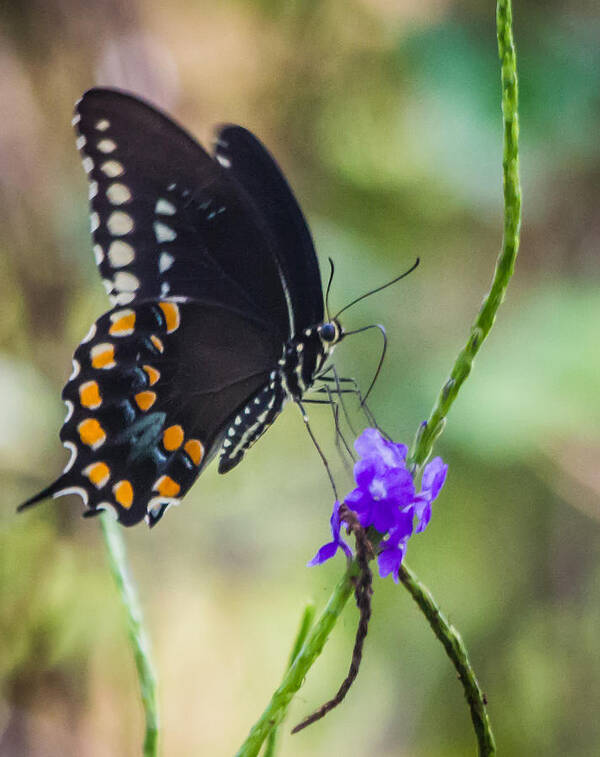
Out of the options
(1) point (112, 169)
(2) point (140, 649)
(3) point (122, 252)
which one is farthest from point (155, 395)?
(2) point (140, 649)

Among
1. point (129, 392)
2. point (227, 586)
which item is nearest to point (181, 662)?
point (227, 586)

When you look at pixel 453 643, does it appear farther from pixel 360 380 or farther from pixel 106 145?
pixel 360 380

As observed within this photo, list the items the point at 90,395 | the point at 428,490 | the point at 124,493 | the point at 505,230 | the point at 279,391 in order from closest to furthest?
the point at 505,230 → the point at 428,490 → the point at 124,493 → the point at 90,395 → the point at 279,391

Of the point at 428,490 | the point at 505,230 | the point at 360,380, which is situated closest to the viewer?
the point at 505,230

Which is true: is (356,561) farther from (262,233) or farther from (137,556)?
(137,556)

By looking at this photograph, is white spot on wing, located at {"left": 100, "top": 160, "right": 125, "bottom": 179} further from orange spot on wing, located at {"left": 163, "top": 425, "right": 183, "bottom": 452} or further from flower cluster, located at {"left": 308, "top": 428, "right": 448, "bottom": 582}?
flower cluster, located at {"left": 308, "top": 428, "right": 448, "bottom": 582}

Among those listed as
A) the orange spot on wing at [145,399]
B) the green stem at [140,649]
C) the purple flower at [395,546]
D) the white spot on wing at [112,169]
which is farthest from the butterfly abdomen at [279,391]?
the purple flower at [395,546]
